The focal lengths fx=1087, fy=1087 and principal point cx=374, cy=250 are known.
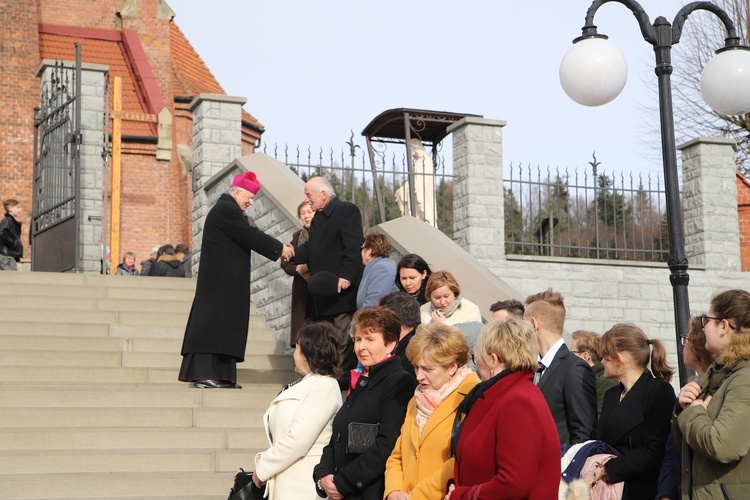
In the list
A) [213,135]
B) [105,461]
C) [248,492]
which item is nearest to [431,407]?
[248,492]

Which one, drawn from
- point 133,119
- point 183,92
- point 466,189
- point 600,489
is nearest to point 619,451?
point 600,489

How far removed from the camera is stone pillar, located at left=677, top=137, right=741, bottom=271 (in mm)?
16062

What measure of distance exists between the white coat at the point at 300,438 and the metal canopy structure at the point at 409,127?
12483 mm

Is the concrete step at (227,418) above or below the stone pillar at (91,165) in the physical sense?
below

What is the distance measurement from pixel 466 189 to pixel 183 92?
1435cm

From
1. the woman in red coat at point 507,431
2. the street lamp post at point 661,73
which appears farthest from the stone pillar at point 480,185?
the woman in red coat at point 507,431

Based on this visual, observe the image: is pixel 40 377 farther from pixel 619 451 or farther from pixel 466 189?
pixel 466 189

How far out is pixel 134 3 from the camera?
27.4m

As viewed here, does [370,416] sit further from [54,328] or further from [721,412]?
[54,328]

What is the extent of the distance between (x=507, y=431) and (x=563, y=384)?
1383 millimetres

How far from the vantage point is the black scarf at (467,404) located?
443 centimetres

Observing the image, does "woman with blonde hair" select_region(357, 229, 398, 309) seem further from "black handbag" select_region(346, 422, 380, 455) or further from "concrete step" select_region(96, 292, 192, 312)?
"concrete step" select_region(96, 292, 192, 312)

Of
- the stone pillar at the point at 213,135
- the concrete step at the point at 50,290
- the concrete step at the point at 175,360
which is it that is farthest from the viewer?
the stone pillar at the point at 213,135

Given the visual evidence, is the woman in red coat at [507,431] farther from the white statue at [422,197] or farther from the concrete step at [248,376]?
the white statue at [422,197]
